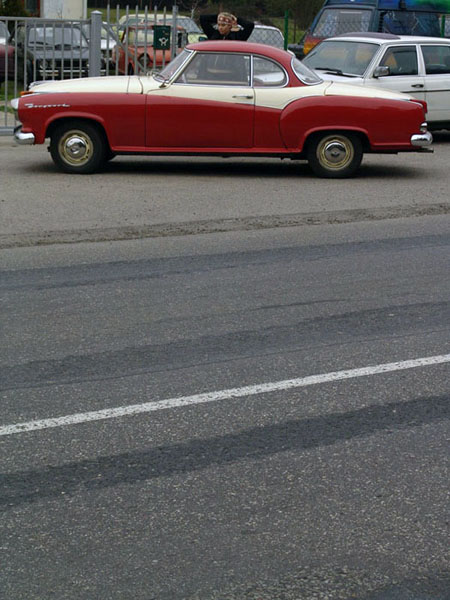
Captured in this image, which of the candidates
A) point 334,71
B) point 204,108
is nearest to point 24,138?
point 204,108

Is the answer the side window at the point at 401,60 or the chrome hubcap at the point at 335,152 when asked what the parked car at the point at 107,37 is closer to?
the side window at the point at 401,60

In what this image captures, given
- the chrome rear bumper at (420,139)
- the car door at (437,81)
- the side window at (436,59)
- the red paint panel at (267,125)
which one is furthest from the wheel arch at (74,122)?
the side window at (436,59)

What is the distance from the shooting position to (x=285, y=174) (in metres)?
13.7

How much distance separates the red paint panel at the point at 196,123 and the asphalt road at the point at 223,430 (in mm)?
4355

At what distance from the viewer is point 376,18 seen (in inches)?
850

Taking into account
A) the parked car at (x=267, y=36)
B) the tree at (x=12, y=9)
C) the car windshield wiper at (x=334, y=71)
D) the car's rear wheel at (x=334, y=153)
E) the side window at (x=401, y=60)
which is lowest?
the car's rear wheel at (x=334, y=153)

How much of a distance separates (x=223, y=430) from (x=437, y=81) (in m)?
12.8

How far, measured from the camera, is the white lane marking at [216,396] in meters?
5.14

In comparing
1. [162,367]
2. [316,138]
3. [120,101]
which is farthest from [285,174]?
[162,367]

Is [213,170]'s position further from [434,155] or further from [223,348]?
[223,348]

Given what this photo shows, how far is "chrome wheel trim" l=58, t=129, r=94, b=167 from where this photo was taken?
12.8 m

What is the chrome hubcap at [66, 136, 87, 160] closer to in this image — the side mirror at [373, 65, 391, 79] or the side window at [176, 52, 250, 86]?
the side window at [176, 52, 250, 86]

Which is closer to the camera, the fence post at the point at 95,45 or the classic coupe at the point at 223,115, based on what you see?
the classic coupe at the point at 223,115

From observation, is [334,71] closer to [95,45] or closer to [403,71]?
[403,71]
